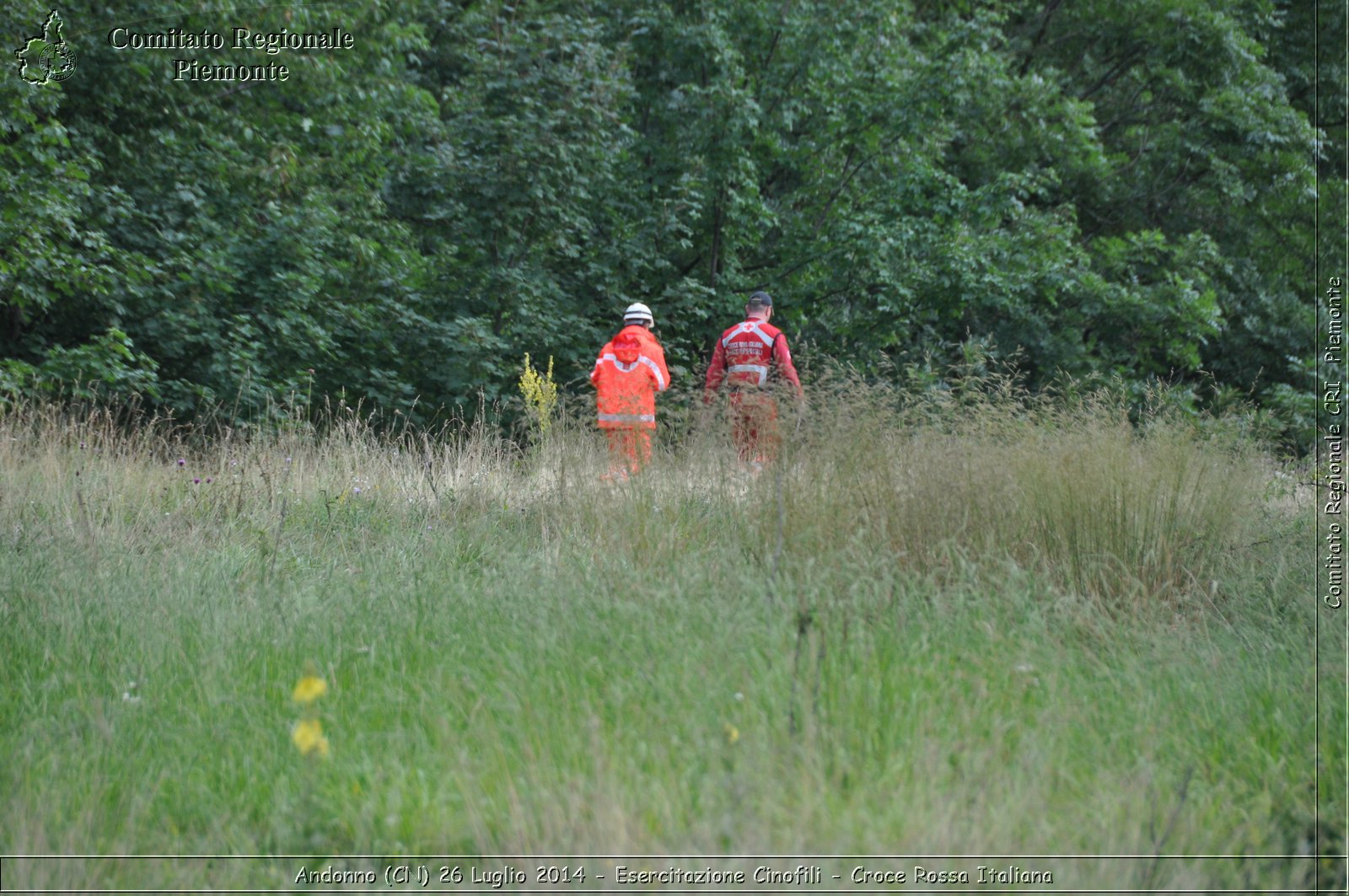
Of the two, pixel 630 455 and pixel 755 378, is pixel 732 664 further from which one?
pixel 755 378

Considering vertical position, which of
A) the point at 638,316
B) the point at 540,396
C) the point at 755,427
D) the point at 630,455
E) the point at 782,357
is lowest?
the point at 630,455

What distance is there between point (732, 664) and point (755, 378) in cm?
521

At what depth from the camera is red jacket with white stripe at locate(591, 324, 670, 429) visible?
9.62 m

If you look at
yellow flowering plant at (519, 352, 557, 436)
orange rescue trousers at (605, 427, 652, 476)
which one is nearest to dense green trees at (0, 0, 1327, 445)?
yellow flowering plant at (519, 352, 557, 436)

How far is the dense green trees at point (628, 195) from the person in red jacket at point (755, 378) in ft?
15.8

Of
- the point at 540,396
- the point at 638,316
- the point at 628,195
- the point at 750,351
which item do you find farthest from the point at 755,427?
the point at 628,195

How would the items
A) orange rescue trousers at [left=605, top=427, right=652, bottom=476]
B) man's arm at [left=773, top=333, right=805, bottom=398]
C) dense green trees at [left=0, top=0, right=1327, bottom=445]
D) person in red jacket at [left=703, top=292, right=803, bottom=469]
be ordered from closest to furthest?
person in red jacket at [left=703, top=292, right=803, bottom=469] < orange rescue trousers at [left=605, top=427, right=652, bottom=476] < man's arm at [left=773, top=333, right=805, bottom=398] < dense green trees at [left=0, top=0, right=1327, bottom=445]

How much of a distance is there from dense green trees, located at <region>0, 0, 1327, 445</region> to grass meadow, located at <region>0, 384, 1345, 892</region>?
6564 mm

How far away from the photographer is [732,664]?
3.94m

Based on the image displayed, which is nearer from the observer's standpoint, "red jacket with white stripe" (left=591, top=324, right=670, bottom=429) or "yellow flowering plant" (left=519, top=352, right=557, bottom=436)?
"yellow flowering plant" (left=519, top=352, right=557, bottom=436)

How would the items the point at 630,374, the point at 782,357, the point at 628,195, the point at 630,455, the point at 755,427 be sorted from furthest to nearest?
the point at 628,195, the point at 782,357, the point at 630,374, the point at 630,455, the point at 755,427

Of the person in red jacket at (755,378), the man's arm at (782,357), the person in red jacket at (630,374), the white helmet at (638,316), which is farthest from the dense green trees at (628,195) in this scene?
the man's arm at (782,357)

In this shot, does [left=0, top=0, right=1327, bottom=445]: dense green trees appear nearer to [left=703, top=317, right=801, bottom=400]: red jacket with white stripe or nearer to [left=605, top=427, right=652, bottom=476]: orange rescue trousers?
[left=703, top=317, right=801, bottom=400]: red jacket with white stripe

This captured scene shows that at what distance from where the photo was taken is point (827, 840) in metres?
2.99
